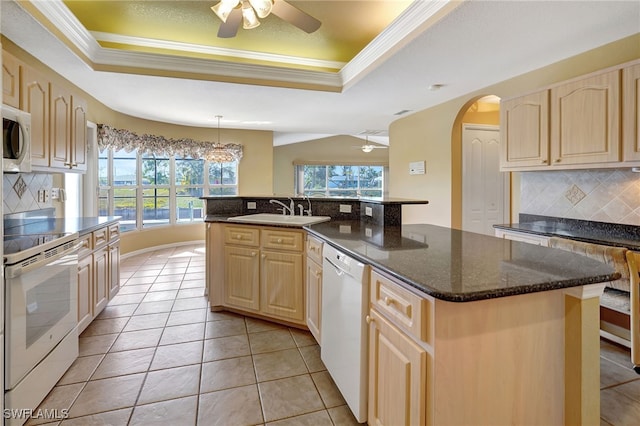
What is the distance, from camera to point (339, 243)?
1.84m

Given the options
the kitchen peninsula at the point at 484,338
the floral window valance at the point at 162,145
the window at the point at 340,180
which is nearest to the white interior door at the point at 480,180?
the kitchen peninsula at the point at 484,338

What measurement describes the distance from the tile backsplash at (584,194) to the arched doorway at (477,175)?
957 millimetres

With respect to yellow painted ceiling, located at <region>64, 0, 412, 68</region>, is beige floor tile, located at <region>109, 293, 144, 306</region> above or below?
below

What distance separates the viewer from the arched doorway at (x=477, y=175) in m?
4.33

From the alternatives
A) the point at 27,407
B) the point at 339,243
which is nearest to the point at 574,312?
the point at 339,243

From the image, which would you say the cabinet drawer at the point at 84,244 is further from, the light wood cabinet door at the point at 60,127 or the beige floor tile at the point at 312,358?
the beige floor tile at the point at 312,358

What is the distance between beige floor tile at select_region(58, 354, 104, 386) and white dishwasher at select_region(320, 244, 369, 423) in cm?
152

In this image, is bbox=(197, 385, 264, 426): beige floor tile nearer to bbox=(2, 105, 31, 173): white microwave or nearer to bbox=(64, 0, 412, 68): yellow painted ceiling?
bbox=(2, 105, 31, 173): white microwave

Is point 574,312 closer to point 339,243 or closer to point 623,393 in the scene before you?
point 339,243

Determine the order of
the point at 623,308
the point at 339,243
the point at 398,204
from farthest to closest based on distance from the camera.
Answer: the point at 398,204, the point at 623,308, the point at 339,243

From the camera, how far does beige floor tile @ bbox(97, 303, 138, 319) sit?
3.00 metres

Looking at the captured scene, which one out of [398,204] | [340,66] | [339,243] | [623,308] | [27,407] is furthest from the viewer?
[340,66]

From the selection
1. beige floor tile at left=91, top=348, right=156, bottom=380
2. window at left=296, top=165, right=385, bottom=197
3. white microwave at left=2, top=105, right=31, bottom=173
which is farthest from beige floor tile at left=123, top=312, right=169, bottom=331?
window at left=296, top=165, right=385, bottom=197

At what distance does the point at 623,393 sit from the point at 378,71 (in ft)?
9.98
